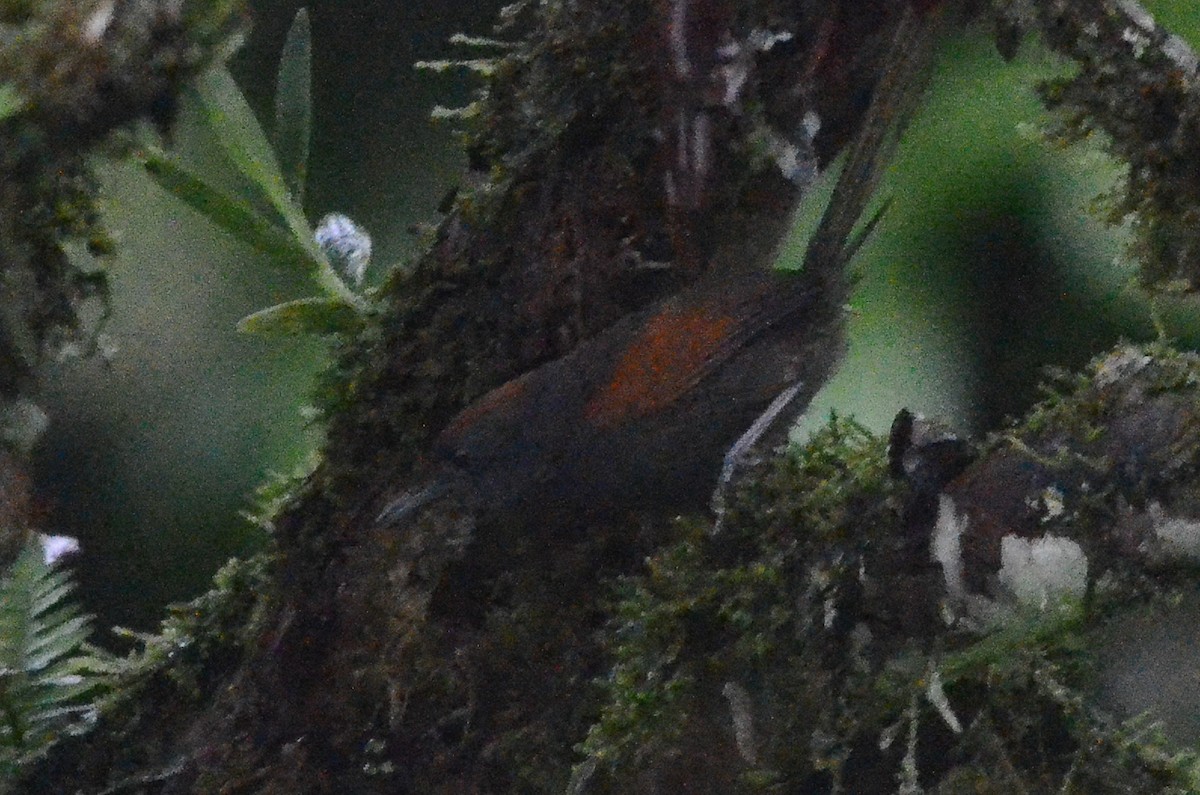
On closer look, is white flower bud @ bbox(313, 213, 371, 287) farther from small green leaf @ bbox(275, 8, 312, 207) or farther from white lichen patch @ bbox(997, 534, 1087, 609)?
white lichen patch @ bbox(997, 534, 1087, 609)

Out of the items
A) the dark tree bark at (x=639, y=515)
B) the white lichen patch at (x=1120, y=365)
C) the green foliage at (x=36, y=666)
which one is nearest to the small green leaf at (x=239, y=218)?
the dark tree bark at (x=639, y=515)

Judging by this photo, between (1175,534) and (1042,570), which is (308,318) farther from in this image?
(1175,534)

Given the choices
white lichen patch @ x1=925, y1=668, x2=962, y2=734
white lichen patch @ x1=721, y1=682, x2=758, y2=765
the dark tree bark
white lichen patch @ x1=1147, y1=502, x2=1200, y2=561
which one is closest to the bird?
the dark tree bark

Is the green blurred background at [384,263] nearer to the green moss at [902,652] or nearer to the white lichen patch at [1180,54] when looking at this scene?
the white lichen patch at [1180,54]

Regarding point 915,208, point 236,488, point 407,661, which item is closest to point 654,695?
point 407,661

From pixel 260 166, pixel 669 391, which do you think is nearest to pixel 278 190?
pixel 260 166

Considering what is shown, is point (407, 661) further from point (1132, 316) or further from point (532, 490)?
point (1132, 316)

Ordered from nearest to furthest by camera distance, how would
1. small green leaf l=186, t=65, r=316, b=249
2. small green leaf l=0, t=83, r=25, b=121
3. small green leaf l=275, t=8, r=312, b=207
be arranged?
small green leaf l=0, t=83, r=25, b=121 < small green leaf l=186, t=65, r=316, b=249 < small green leaf l=275, t=8, r=312, b=207
